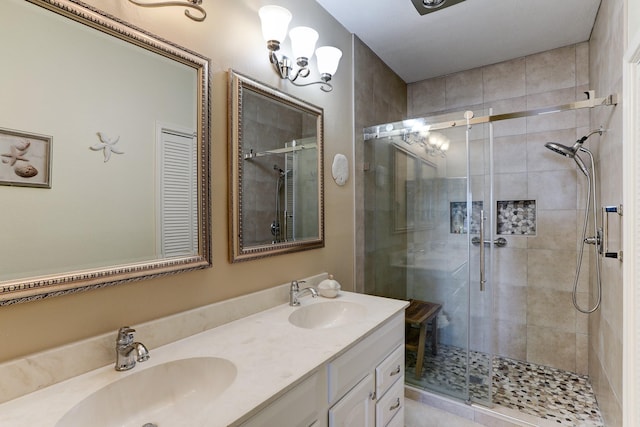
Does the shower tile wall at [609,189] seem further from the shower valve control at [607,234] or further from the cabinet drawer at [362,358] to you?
the cabinet drawer at [362,358]

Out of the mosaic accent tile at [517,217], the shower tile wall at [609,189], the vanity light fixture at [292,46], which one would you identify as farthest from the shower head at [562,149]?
the vanity light fixture at [292,46]

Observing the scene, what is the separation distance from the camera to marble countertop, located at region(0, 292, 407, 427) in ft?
2.40

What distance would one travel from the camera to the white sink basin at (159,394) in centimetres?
81

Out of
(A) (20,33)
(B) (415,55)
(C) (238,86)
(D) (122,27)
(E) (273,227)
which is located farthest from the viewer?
(B) (415,55)

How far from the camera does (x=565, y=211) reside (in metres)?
2.46

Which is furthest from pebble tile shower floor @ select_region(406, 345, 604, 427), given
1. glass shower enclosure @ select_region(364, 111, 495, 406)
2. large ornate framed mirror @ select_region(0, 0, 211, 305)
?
large ornate framed mirror @ select_region(0, 0, 211, 305)

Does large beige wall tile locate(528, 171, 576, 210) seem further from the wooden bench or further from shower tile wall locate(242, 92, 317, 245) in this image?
shower tile wall locate(242, 92, 317, 245)

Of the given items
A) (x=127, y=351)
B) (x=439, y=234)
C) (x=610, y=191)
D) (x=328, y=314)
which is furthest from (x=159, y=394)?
(x=610, y=191)

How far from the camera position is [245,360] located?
38.4 inches

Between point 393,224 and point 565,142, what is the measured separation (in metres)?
1.56

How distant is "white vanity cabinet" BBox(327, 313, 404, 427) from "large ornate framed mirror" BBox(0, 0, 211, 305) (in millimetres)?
698

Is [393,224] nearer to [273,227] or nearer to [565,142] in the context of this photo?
[273,227]

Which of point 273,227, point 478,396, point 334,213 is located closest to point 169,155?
point 273,227

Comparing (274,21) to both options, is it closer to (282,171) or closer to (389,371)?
(282,171)
